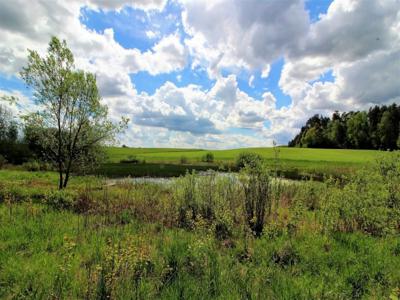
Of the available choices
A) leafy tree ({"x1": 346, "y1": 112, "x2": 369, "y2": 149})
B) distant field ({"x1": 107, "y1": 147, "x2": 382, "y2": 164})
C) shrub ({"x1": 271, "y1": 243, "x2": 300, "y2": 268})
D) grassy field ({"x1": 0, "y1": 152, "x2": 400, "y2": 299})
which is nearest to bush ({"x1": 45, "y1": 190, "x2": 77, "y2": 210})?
grassy field ({"x1": 0, "y1": 152, "x2": 400, "y2": 299})

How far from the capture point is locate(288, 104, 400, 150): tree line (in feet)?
265

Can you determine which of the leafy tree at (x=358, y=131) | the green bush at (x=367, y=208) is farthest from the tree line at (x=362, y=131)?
the green bush at (x=367, y=208)

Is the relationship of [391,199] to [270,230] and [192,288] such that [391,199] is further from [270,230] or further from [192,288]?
[192,288]

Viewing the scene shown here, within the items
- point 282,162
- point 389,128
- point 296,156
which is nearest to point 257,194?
point 282,162

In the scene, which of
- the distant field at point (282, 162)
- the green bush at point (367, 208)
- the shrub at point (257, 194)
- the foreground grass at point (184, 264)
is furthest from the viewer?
the distant field at point (282, 162)

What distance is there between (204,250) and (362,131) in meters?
97.9

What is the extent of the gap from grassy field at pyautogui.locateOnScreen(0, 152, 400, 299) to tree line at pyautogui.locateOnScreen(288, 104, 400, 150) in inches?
3018

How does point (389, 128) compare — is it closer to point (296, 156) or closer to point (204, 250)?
Result: point (296, 156)

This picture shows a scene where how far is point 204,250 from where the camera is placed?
18.5 feet

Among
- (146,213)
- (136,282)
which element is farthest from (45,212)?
(136,282)

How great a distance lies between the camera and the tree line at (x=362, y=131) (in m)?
Result: 80.7

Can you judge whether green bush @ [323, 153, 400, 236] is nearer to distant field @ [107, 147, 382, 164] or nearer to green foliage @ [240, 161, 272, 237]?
green foliage @ [240, 161, 272, 237]

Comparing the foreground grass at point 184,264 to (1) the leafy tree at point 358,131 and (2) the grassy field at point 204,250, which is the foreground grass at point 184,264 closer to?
(2) the grassy field at point 204,250

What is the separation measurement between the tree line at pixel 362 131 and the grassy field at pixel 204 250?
76.7 m
